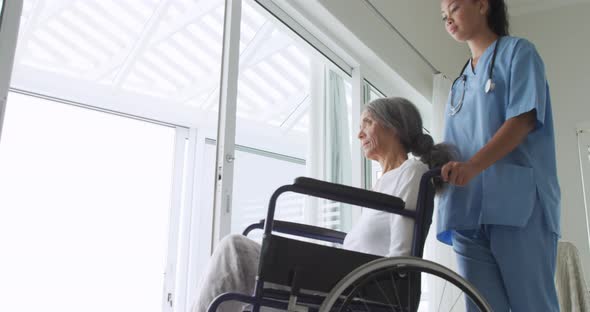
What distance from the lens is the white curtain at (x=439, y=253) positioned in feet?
9.34

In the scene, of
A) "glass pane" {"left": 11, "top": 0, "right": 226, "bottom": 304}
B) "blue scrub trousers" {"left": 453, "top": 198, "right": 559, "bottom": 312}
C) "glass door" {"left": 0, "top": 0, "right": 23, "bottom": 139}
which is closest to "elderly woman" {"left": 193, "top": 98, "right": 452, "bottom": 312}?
"blue scrub trousers" {"left": 453, "top": 198, "right": 559, "bottom": 312}

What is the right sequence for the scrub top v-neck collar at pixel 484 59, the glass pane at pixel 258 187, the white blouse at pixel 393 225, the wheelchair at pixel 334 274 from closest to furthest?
the wheelchair at pixel 334 274 < the white blouse at pixel 393 225 < the scrub top v-neck collar at pixel 484 59 < the glass pane at pixel 258 187

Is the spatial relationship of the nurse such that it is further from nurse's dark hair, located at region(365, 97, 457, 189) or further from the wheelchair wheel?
the wheelchair wheel

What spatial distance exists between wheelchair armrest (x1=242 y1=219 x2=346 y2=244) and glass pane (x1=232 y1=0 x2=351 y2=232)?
109cm

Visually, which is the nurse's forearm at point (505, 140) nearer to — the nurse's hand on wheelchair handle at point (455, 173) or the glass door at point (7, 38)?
the nurse's hand on wheelchair handle at point (455, 173)

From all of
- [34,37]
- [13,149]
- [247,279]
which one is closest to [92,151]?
[13,149]

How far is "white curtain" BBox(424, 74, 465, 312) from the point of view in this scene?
2848 mm

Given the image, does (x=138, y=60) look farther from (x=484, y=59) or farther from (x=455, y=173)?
(x=455, y=173)

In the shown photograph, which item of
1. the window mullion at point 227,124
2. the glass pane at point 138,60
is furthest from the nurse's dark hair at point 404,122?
the glass pane at point 138,60

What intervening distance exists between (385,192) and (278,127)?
8.74 ft

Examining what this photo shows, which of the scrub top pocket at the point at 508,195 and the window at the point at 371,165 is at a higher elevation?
the window at the point at 371,165

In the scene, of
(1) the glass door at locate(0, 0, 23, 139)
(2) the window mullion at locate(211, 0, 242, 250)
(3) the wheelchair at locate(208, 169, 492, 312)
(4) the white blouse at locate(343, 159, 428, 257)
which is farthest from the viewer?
(2) the window mullion at locate(211, 0, 242, 250)

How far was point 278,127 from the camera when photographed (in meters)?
3.92

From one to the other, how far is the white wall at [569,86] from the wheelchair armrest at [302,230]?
9.91 ft
